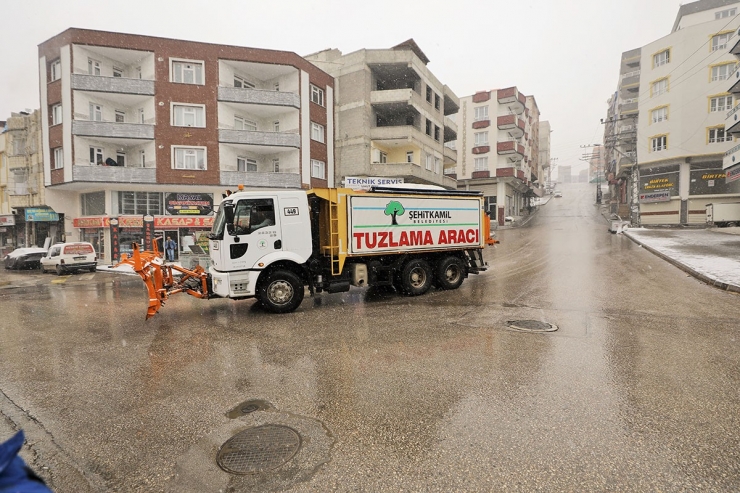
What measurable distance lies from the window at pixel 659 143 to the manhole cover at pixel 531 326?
139ft

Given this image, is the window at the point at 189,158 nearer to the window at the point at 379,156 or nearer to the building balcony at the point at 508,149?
the window at the point at 379,156

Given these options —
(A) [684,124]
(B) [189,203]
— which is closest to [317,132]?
(B) [189,203]

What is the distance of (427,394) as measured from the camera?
15.2 feet

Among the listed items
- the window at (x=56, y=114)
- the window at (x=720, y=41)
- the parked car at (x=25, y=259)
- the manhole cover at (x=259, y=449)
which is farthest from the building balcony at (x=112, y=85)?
the window at (x=720, y=41)

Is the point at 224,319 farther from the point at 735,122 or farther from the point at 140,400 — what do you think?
the point at 735,122

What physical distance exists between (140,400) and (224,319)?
4269mm

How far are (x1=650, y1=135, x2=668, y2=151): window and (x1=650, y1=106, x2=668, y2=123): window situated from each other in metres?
1.75

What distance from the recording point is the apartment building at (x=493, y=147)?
50219 mm

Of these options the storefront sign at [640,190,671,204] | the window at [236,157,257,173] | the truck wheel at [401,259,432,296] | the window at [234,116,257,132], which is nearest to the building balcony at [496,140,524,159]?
the storefront sign at [640,190,671,204]

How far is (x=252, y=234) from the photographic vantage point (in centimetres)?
906

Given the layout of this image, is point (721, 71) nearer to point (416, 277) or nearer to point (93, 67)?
point (416, 277)

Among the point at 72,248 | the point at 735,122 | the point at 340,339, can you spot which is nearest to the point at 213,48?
the point at 72,248

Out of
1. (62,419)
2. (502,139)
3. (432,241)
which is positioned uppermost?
(502,139)

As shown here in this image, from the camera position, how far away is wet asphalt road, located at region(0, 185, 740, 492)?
10.5ft
